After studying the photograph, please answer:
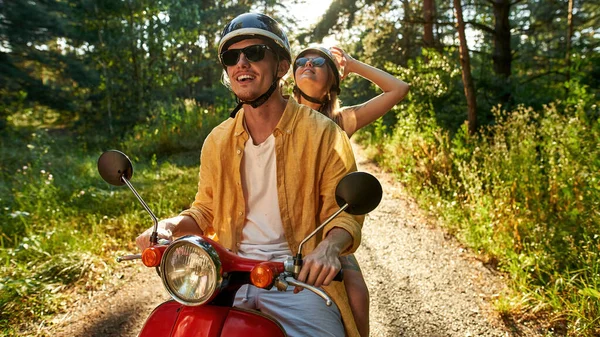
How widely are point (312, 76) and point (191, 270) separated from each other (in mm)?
2540

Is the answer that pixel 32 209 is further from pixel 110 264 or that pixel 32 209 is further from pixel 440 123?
pixel 440 123

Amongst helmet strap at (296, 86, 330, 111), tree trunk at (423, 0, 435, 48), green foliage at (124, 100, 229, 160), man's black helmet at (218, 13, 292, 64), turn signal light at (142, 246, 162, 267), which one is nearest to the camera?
turn signal light at (142, 246, 162, 267)

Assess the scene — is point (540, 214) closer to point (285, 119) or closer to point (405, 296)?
point (405, 296)

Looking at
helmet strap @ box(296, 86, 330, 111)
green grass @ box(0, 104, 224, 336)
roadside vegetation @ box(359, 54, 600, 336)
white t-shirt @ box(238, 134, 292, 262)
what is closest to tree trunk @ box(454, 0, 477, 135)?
roadside vegetation @ box(359, 54, 600, 336)

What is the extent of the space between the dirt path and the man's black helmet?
252 cm

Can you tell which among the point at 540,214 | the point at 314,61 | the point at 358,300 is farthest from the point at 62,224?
the point at 540,214

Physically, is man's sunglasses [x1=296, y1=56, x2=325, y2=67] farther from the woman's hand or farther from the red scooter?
the red scooter

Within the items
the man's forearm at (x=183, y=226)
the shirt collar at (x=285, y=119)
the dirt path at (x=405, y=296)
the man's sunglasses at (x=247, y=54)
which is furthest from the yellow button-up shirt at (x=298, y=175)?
the dirt path at (x=405, y=296)

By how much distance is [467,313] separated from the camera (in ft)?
12.7

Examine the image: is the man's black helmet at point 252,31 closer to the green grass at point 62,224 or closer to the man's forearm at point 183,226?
the man's forearm at point 183,226

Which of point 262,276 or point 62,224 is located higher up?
point 262,276

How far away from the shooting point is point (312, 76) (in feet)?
12.0

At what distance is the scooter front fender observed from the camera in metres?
1.43

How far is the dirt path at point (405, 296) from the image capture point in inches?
143
